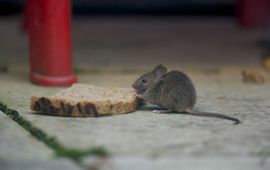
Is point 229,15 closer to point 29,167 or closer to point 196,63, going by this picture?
point 196,63

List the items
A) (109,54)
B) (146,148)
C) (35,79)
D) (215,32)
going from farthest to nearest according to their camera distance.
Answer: (215,32), (109,54), (35,79), (146,148)

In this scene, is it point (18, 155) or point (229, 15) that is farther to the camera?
point (229, 15)

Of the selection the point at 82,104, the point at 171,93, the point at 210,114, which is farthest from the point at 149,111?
the point at 82,104

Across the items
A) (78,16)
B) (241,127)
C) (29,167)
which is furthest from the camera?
(78,16)

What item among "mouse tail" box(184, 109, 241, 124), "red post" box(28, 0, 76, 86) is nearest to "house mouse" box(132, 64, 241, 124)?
"mouse tail" box(184, 109, 241, 124)

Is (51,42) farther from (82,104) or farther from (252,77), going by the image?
(252,77)

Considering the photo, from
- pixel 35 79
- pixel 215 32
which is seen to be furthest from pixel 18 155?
pixel 215 32

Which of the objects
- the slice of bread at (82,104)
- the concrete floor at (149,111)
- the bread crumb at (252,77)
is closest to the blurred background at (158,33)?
the concrete floor at (149,111)
